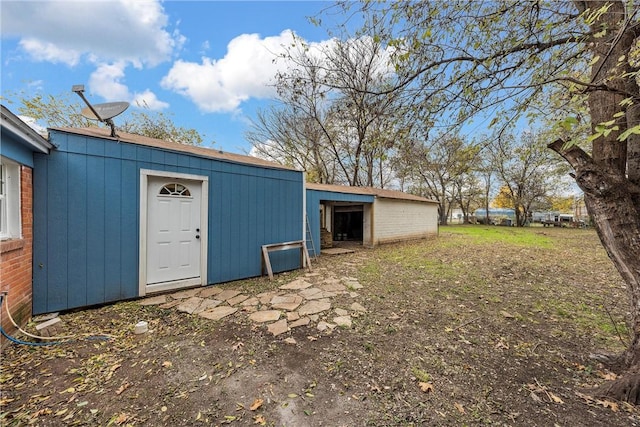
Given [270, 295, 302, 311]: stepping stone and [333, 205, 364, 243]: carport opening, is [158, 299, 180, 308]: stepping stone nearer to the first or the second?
[270, 295, 302, 311]: stepping stone

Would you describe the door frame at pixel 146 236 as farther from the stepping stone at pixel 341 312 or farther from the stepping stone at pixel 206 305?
the stepping stone at pixel 341 312

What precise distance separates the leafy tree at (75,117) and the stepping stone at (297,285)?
28.1 ft

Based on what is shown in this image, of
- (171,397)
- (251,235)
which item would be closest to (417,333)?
(171,397)

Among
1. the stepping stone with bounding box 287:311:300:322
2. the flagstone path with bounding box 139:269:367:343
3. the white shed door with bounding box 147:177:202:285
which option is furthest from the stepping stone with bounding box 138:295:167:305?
the stepping stone with bounding box 287:311:300:322

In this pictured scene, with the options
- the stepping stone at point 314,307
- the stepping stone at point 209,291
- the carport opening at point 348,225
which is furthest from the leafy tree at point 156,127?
the stepping stone at point 314,307

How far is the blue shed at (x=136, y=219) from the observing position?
3.47 metres

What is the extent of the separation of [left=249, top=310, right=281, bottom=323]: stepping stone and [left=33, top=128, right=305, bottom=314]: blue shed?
6.04 ft

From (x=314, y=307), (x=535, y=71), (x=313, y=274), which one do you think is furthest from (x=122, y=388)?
(x=535, y=71)

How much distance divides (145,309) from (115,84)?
1031 cm

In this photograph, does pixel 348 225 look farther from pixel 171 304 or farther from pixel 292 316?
pixel 171 304

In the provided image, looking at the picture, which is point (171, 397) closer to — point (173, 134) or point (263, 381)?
point (263, 381)

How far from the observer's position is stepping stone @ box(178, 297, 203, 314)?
12.3 ft

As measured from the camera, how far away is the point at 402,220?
11.9 metres

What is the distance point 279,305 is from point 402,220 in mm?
9231
